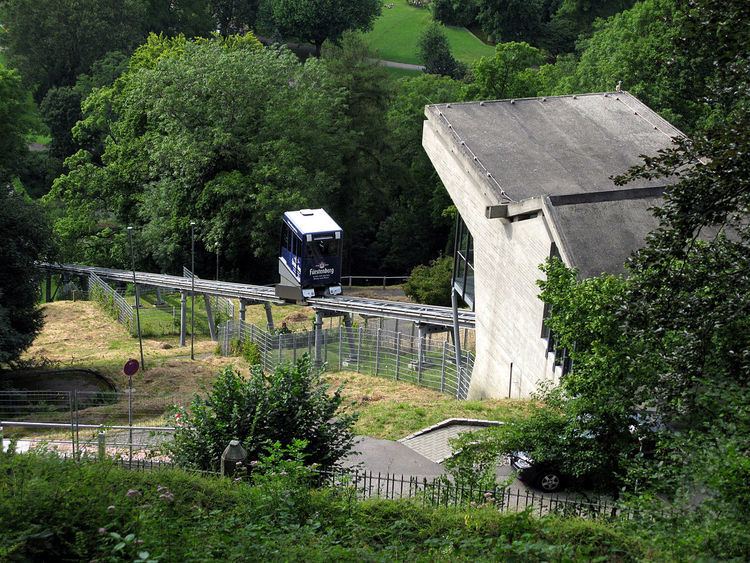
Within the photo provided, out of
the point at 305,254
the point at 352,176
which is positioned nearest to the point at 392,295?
the point at 352,176

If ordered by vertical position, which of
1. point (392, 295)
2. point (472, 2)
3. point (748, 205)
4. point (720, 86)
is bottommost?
point (392, 295)

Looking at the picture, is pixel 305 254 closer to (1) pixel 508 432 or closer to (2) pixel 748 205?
(1) pixel 508 432

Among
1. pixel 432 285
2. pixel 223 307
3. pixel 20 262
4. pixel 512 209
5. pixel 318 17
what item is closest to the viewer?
pixel 512 209

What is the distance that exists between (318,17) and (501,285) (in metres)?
65.4

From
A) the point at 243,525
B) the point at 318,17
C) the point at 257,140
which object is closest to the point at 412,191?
the point at 257,140

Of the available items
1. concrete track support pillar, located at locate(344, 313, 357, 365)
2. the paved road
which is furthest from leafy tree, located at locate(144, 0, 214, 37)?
concrete track support pillar, located at locate(344, 313, 357, 365)

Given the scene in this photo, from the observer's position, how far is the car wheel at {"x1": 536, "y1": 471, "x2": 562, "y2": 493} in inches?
673

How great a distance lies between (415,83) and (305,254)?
2669 cm

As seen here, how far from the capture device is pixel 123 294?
→ 47.0 meters

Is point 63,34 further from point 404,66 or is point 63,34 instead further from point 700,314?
point 700,314

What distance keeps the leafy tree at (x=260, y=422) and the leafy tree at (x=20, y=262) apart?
51.5ft

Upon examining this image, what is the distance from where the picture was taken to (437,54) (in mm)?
89188

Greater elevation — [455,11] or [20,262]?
[455,11]

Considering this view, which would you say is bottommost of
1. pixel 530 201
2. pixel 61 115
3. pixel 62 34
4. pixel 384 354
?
pixel 384 354
